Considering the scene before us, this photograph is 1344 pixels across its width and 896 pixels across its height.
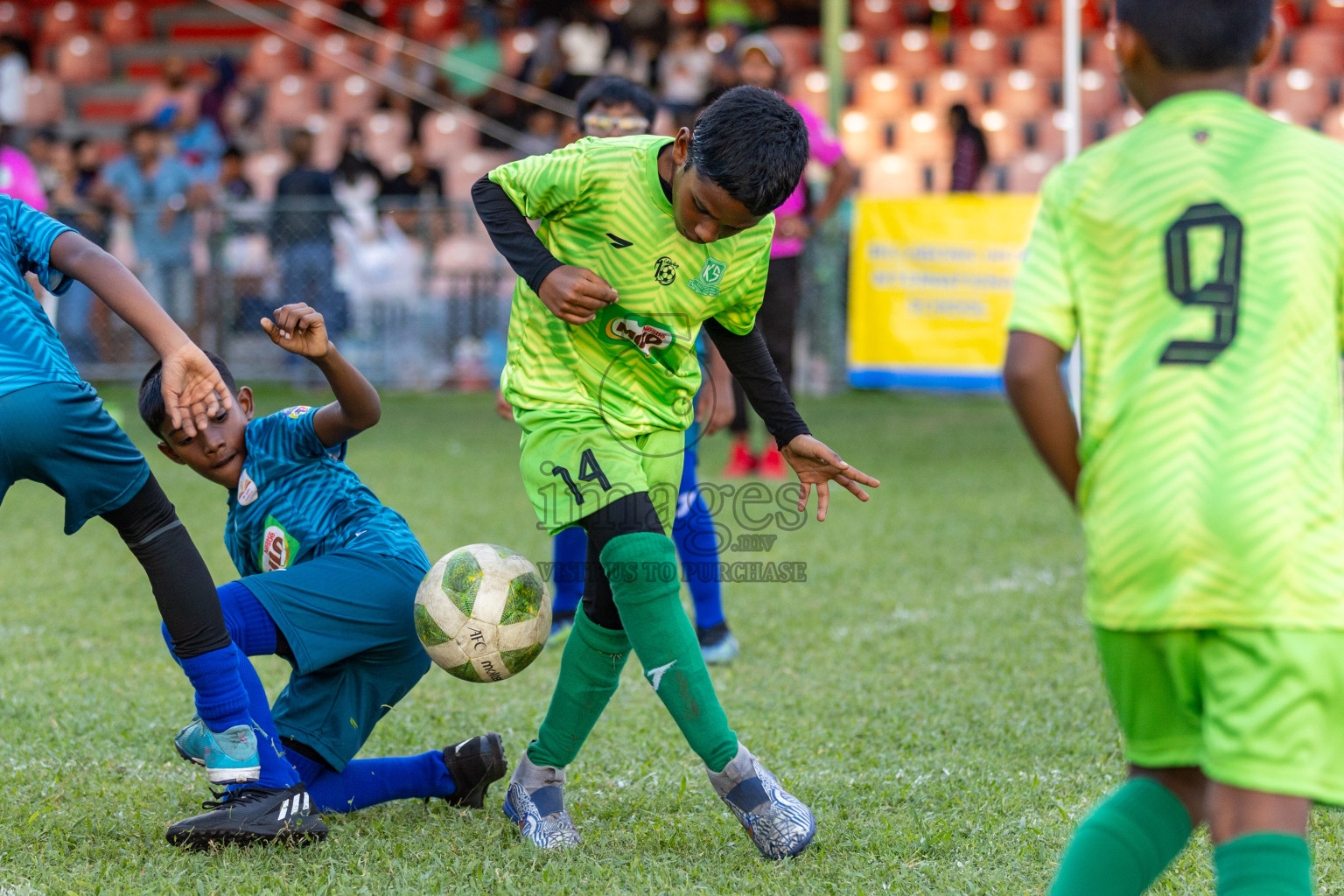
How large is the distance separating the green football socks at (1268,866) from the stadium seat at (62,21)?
63.0ft

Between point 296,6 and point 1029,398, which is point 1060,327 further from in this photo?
point 296,6

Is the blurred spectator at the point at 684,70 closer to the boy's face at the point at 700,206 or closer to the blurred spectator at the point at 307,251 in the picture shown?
the blurred spectator at the point at 307,251

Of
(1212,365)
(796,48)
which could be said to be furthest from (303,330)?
(796,48)

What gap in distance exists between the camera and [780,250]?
7.26 meters

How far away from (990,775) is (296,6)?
16.0 meters

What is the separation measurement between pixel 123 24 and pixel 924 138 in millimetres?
10684

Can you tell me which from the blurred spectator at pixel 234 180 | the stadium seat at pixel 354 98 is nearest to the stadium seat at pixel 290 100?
the stadium seat at pixel 354 98

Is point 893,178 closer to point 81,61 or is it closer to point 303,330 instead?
point 81,61

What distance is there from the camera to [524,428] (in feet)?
9.96

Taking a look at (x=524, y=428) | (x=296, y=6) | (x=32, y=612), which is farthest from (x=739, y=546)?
(x=296, y=6)

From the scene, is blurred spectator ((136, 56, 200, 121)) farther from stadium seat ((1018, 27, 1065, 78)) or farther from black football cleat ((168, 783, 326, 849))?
black football cleat ((168, 783, 326, 849))

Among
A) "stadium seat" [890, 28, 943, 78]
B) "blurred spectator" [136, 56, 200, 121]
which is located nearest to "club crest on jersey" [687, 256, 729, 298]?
"blurred spectator" [136, 56, 200, 121]

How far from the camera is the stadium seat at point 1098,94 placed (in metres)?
14.8

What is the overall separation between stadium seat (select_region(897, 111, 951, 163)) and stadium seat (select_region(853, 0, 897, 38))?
2.08 metres
